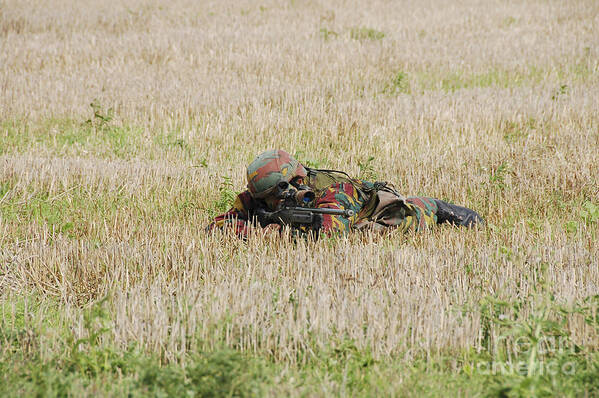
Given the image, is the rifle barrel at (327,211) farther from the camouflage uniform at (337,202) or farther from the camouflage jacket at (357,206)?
the camouflage jacket at (357,206)

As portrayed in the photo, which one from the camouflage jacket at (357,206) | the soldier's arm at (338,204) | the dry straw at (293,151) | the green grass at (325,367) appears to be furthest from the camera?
the camouflage jacket at (357,206)

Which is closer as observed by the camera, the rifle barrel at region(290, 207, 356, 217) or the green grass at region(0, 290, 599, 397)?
the green grass at region(0, 290, 599, 397)

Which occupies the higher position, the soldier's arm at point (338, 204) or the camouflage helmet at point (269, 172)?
the camouflage helmet at point (269, 172)

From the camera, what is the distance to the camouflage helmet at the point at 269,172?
485cm

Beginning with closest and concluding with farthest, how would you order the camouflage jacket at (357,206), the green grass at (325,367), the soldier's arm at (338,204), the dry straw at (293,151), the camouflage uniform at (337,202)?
1. the green grass at (325,367)
2. the dry straw at (293,151)
3. the soldier's arm at (338,204)
4. the camouflage uniform at (337,202)
5. the camouflage jacket at (357,206)

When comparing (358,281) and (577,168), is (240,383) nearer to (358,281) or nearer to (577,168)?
(358,281)

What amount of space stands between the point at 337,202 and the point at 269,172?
0.62 meters

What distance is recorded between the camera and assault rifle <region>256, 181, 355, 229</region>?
184 inches

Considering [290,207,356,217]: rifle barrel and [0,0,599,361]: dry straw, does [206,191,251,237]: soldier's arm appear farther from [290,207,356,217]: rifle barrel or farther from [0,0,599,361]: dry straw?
[290,207,356,217]: rifle barrel

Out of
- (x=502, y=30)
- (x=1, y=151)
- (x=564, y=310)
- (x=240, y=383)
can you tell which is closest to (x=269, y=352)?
(x=240, y=383)

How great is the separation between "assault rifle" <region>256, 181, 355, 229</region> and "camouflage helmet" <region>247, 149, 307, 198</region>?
0.09 metres

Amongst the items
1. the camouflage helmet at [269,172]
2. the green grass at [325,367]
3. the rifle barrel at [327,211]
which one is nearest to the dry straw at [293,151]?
the green grass at [325,367]

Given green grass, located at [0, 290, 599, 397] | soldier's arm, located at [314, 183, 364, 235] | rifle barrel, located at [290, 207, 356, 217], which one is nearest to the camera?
green grass, located at [0, 290, 599, 397]

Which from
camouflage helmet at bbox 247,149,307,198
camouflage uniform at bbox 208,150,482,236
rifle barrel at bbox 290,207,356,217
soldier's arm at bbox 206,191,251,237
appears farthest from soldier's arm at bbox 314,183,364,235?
soldier's arm at bbox 206,191,251,237
